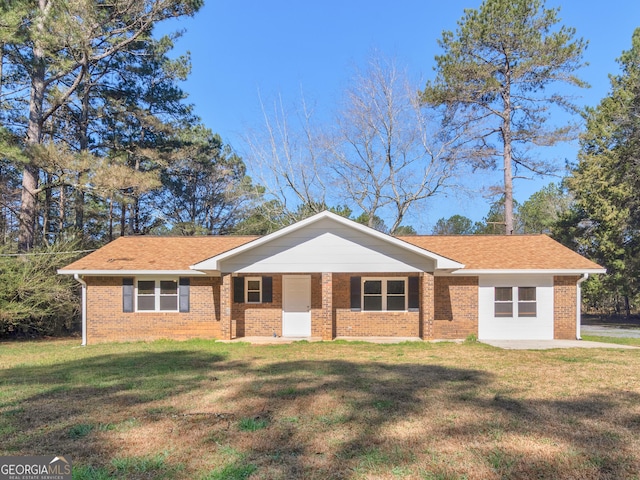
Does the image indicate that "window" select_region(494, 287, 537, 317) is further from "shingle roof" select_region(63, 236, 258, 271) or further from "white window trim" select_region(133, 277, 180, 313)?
"white window trim" select_region(133, 277, 180, 313)

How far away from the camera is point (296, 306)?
14539 mm

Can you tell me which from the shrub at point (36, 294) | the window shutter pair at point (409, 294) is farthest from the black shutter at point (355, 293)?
the shrub at point (36, 294)

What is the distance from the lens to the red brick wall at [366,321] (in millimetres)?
14188

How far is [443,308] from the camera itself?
45.3 feet

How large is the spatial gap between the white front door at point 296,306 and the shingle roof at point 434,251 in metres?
2.54

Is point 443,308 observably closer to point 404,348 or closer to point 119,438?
point 404,348

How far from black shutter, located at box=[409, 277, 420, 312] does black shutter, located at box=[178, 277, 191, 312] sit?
7.30 meters

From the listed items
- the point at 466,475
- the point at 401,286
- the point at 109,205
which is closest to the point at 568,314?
the point at 401,286

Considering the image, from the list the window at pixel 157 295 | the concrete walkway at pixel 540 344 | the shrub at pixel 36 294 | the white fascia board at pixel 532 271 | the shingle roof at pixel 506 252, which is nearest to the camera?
the concrete walkway at pixel 540 344

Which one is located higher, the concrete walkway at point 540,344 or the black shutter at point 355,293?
the black shutter at point 355,293

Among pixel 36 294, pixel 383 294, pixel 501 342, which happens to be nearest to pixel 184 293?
pixel 36 294

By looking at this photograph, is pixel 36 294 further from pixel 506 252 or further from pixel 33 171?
pixel 506 252

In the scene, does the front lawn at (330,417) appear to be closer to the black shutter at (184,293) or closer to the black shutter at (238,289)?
the black shutter at (184,293)

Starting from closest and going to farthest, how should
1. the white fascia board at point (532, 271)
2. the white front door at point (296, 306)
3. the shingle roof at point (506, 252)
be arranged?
the white fascia board at point (532, 271) → the shingle roof at point (506, 252) → the white front door at point (296, 306)
